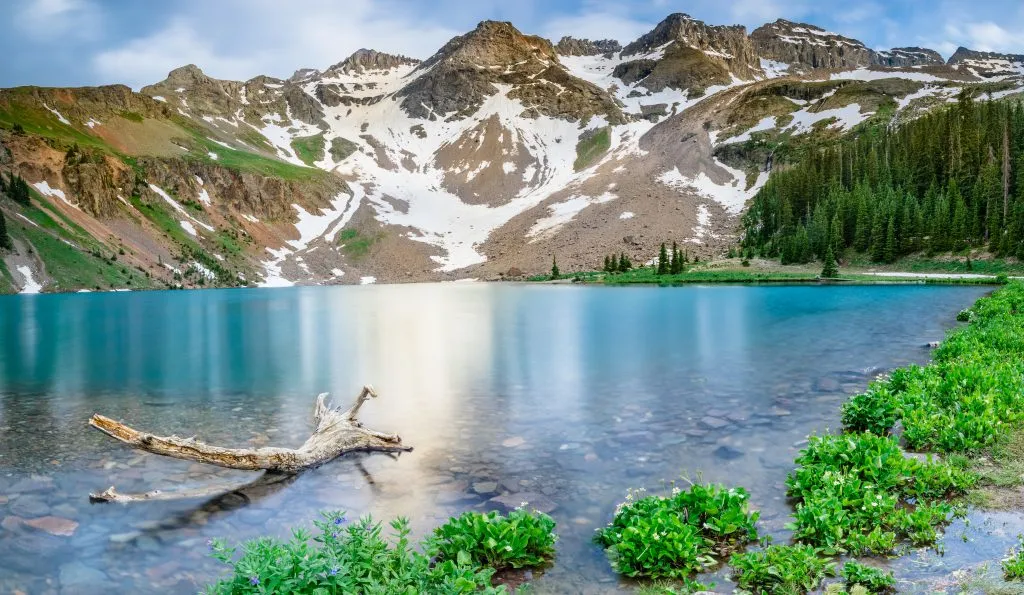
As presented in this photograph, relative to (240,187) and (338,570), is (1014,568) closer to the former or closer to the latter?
(338,570)

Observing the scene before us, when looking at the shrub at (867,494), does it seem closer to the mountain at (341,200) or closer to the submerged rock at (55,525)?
the submerged rock at (55,525)

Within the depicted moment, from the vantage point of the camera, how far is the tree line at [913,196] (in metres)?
77.6

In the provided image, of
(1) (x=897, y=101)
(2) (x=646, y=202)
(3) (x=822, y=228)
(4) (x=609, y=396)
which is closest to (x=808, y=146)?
(1) (x=897, y=101)

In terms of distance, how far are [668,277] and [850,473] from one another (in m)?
87.7

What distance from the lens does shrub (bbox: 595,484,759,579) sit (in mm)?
6434

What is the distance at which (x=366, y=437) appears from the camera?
11.8m

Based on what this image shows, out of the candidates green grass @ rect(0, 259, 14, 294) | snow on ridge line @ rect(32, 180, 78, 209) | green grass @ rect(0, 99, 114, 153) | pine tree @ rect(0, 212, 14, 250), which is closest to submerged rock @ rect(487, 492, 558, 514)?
green grass @ rect(0, 259, 14, 294)

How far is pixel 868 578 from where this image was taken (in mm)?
5551

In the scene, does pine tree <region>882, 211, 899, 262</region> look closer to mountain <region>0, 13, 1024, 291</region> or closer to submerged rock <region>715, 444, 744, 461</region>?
mountain <region>0, 13, 1024, 291</region>

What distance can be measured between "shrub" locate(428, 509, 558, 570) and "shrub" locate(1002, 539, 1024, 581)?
4461 millimetres

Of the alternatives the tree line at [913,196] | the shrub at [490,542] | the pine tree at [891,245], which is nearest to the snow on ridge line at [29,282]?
the shrub at [490,542]

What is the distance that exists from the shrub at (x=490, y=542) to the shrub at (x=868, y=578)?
10.3 feet

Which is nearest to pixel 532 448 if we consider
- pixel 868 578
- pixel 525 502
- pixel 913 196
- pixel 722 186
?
pixel 525 502

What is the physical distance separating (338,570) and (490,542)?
6.86ft
